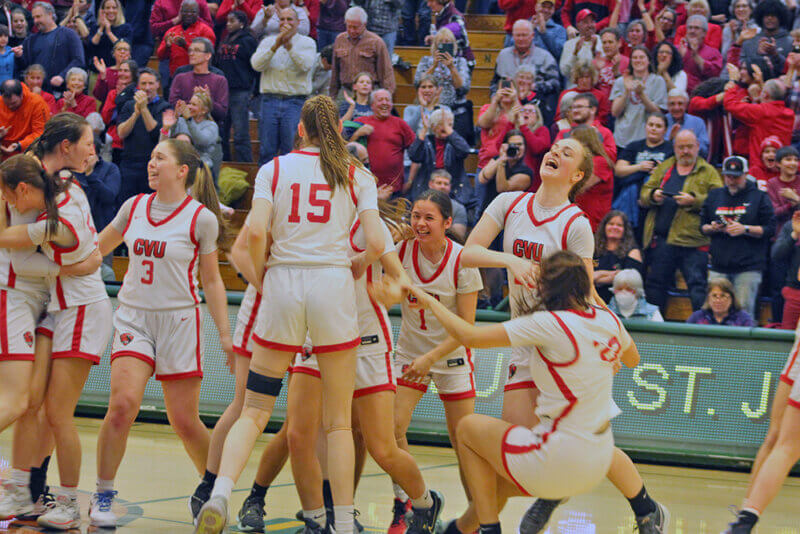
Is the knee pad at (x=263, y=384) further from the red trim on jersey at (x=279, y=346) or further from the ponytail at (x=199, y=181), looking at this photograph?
the ponytail at (x=199, y=181)

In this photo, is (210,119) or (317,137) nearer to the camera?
(317,137)

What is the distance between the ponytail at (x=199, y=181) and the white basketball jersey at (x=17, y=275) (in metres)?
0.84

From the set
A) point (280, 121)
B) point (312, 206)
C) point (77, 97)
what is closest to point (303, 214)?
point (312, 206)

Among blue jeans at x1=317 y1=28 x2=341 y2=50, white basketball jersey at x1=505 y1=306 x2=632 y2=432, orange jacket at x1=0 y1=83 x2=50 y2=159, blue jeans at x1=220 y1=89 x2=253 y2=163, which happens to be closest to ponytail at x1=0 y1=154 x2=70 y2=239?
white basketball jersey at x1=505 y1=306 x2=632 y2=432

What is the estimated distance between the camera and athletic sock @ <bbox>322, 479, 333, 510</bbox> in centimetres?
557

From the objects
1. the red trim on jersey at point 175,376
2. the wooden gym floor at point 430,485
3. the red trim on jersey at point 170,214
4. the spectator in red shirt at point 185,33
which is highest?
the spectator in red shirt at point 185,33

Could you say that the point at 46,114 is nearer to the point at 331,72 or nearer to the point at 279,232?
the point at 331,72

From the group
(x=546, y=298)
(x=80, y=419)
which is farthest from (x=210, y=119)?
(x=546, y=298)

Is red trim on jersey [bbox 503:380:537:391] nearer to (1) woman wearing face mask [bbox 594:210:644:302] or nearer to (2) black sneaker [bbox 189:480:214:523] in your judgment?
(2) black sneaker [bbox 189:480:214:523]

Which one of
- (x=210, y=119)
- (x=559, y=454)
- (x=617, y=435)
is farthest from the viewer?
(x=210, y=119)

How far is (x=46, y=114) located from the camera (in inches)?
483

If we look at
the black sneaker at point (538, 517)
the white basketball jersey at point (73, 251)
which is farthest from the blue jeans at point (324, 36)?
the black sneaker at point (538, 517)

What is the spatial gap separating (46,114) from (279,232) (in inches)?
327

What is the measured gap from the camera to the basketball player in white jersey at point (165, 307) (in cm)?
550
